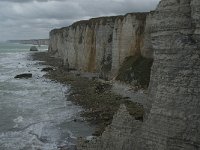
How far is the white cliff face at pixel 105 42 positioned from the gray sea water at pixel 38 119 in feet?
22.2

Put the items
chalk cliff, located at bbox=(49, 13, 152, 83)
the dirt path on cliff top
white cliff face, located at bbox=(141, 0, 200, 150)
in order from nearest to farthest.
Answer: white cliff face, located at bbox=(141, 0, 200, 150)
the dirt path on cliff top
chalk cliff, located at bbox=(49, 13, 152, 83)

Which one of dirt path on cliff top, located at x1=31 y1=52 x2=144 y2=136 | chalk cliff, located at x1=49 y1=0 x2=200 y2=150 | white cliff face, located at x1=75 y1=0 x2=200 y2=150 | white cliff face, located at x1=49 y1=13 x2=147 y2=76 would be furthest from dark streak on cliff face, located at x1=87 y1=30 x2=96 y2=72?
white cliff face, located at x1=75 y1=0 x2=200 y2=150

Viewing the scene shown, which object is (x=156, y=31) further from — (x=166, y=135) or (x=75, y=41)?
(x=75, y=41)

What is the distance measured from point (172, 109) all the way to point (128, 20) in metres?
30.4

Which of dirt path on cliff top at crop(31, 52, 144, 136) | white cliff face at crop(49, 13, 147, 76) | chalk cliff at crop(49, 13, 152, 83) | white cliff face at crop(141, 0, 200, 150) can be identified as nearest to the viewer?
white cliff face at crop(141, 0, 200, 150)

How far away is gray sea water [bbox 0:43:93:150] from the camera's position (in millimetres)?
23828

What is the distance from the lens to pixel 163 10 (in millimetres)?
13930

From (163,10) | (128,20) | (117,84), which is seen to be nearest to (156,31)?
(163,10)

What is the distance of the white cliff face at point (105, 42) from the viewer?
42.2 metres

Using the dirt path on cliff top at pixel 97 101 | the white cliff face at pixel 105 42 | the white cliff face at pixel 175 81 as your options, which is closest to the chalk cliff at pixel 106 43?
the white cliff face at pixel 105 42

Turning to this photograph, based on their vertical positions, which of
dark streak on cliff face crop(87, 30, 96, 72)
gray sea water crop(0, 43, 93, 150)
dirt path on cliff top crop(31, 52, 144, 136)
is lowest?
gray sea water crop(0, 43, 93, 150)

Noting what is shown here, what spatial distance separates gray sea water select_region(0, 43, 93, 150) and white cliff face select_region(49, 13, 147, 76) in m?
6.78

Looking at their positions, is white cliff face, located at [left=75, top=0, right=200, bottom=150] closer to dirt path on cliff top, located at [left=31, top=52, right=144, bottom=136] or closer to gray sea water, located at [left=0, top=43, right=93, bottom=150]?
dirt path on cliff top, located at [left=31, top=52, right=144, bottom=136]

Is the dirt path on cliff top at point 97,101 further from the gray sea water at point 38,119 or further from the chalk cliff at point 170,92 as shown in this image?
the chalk cliff at point 170,92
